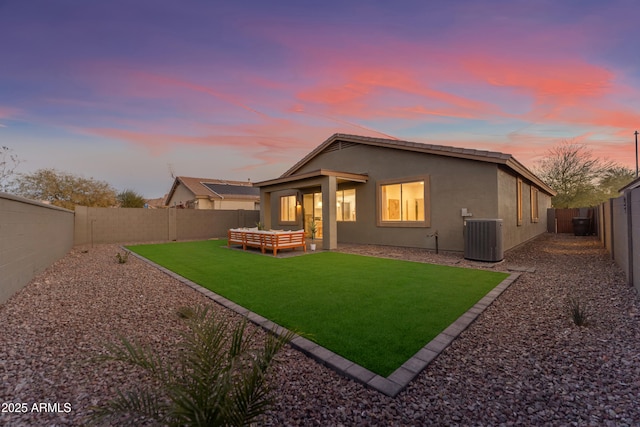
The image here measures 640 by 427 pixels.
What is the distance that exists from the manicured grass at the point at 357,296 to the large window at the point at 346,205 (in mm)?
4417

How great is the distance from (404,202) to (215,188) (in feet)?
64.1

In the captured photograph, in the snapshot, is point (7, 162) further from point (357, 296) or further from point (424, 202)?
point (424, 202)

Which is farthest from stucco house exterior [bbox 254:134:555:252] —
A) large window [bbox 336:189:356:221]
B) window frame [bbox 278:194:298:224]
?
window frame [bbox 278:194:298:224]

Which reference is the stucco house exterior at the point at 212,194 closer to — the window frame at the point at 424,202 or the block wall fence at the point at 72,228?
the block wall fence at the point at 72,228

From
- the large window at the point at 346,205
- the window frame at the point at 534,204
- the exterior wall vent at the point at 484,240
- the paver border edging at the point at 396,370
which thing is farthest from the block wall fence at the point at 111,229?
the large window at the point at 346,205

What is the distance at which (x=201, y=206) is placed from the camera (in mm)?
23062

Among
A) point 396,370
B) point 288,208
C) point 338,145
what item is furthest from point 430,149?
point 288,208

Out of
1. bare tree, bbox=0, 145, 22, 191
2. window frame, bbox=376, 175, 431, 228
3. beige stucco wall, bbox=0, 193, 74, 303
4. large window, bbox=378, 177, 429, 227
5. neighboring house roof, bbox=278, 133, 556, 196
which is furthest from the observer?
bare tree, bbox=0, 145, 22, 191

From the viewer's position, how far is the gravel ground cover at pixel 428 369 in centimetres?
191

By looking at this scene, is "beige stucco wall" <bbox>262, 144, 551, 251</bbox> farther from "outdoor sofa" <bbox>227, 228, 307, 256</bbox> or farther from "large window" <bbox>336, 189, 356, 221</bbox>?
"outdoor sofa" <bbox>227, 228, 307, 256</bbox>

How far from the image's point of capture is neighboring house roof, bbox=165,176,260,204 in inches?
907

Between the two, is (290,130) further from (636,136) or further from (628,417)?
(636,136)

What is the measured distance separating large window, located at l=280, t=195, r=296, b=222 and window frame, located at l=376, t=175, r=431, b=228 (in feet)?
18.5

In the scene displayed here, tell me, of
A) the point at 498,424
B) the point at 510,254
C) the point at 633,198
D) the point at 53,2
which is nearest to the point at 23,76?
the point at 53,2
